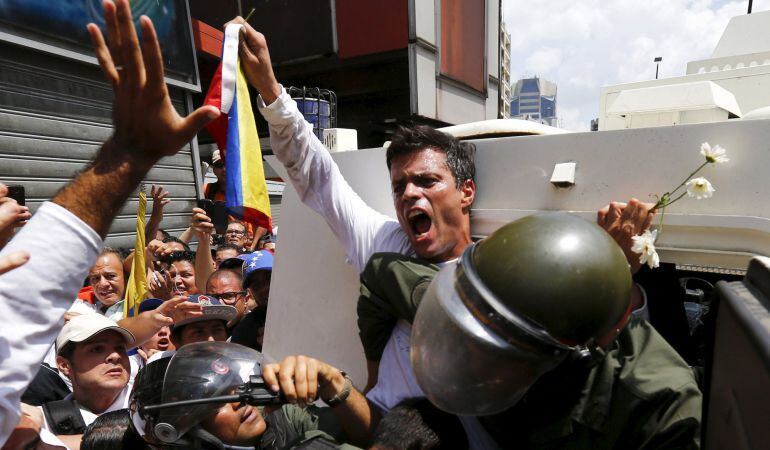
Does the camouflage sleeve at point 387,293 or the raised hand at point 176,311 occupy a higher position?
the camouflage sleeve at point 387,293

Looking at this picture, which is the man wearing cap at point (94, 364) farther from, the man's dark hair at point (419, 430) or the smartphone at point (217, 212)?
the smartphone at point (217, 212)

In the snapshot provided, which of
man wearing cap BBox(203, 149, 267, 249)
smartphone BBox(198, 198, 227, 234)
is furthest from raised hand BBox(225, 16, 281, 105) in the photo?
smartphone BBox(198, 198, 227, 234)

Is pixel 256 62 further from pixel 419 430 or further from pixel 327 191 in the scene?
pixel 419 430

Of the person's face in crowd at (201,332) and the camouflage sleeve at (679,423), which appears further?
the person's face in crowd at (201,332)

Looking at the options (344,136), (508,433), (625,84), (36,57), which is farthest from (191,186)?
(508,433)

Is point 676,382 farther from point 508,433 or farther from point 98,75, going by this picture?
point 98,75

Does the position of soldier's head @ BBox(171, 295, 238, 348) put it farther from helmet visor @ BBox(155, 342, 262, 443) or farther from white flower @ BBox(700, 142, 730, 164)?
white flower @ BBox(700, 142, 730, 164)

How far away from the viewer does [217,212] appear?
16.2 feet

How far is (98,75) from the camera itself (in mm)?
5773

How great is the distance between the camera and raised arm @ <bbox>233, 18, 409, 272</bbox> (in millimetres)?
2025

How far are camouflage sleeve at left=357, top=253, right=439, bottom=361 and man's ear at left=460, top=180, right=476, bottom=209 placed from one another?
0.35 m

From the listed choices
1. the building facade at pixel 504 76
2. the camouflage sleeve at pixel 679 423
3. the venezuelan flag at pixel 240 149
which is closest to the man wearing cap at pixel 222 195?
the venezuelan flag at pixel 240 149

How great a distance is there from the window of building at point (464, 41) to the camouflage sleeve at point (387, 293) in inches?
380

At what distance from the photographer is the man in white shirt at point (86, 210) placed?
95cm
